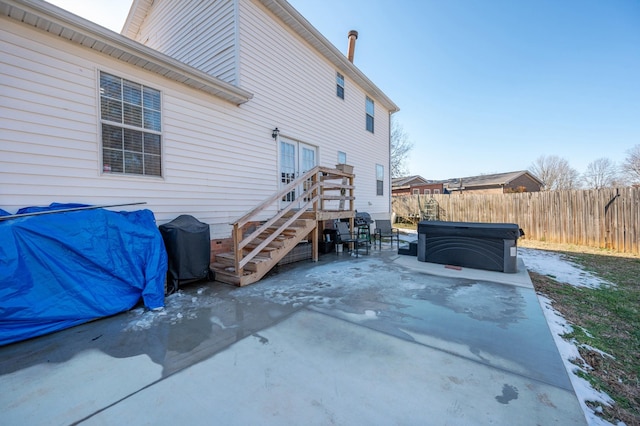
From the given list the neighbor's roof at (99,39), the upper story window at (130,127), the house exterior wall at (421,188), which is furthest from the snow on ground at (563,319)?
the house exterior wall at (421,188)

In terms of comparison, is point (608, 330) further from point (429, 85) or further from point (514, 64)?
point (429, 85)

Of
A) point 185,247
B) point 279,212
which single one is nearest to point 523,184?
point 279,212

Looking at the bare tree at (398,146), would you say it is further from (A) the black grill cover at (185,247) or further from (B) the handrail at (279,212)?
(A) the black grill cover at (185,247)

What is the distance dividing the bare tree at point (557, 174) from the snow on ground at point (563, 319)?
34.7 m

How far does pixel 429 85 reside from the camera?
569 inches

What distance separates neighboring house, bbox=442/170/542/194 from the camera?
2434cm

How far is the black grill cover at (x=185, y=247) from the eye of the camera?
13.8 feet

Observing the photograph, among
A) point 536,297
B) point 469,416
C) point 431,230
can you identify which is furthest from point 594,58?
point 469,416

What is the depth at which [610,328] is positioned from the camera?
3.03 m

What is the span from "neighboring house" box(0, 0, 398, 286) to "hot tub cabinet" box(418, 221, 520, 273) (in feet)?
12.7

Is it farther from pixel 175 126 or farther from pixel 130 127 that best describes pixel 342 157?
pixel 130 127

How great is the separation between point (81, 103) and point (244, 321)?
3919 mm

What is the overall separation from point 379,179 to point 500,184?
1861 cm

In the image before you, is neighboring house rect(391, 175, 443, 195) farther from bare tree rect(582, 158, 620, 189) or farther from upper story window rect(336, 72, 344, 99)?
bare tree rect(582, 158, 620, 189)
